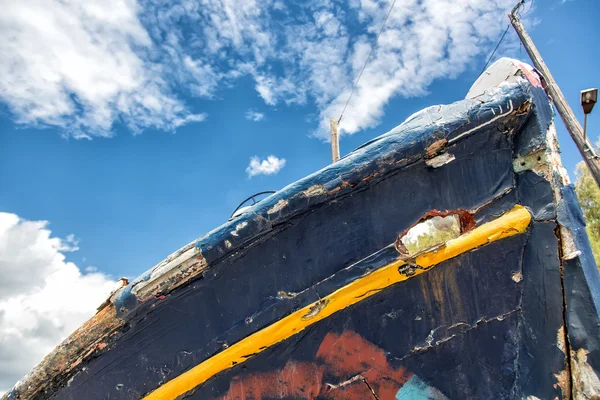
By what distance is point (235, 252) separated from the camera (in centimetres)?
165

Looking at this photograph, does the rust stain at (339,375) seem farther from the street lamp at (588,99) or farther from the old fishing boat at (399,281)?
the street lamp at (588,99)

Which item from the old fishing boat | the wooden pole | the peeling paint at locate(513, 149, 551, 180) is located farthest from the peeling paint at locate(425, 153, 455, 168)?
the wooden pole

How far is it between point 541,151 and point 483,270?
499 mm

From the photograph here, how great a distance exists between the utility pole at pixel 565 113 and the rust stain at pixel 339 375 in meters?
6.07

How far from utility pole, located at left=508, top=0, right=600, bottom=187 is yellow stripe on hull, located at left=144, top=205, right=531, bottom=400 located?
5.68 metres

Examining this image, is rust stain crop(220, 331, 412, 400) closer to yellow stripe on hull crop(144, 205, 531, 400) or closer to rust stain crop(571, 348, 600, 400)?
yellow stripe on hull crop(144, 205, 531, 400)

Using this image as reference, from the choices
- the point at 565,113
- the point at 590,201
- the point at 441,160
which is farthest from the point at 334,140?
the point at 590,201

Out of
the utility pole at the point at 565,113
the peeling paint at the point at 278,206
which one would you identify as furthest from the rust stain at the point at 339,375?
the utility pole at the point at 565,113

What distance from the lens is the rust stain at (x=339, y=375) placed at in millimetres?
1543

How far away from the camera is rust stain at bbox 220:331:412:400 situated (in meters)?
1.54

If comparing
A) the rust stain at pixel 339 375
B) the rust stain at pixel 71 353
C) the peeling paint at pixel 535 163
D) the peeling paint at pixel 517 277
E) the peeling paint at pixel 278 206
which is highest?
the peeling paint at pixel 278 206

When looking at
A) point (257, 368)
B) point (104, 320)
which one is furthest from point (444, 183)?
point (104, 320)

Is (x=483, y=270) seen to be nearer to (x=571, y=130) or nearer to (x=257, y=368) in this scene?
(x=257, y=368)

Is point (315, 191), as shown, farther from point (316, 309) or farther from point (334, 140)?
point (334, 140)
